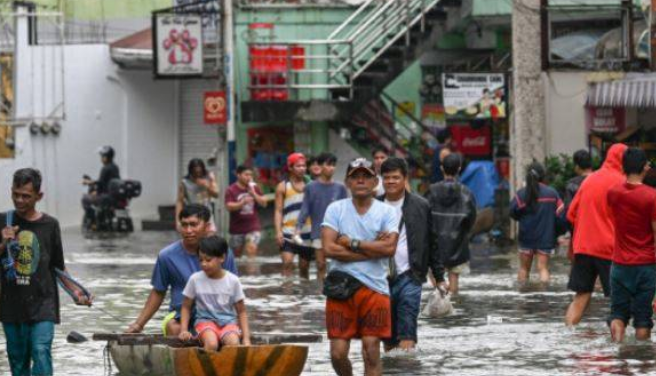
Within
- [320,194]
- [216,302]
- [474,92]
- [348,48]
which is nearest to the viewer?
[216,302]

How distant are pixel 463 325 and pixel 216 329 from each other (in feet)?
17.8

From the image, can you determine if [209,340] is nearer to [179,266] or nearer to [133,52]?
[179,266]

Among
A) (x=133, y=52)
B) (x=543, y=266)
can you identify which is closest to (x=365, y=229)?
(x=543, y=266)

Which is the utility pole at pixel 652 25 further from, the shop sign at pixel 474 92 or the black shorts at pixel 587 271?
A: the black shorts at pixel 587 271

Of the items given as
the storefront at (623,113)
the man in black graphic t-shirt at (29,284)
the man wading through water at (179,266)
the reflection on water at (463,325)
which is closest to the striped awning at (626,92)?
the storefront at (623,113)

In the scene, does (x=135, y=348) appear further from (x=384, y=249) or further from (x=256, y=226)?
(x=256, y=226)

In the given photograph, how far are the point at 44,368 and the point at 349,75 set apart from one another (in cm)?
2157

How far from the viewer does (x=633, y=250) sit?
45.6 feet

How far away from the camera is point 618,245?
14008 mm

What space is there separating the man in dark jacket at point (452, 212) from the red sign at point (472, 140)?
45.9 ft

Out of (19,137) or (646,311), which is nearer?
(646,311)

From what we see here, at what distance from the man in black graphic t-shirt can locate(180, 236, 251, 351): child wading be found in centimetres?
73

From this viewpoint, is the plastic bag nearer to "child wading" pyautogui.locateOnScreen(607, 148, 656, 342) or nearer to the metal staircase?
"child wading" pyautogui.locateOnScreen(607, 148, 656, 342)

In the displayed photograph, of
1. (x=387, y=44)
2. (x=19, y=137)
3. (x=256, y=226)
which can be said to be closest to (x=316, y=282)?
(x=256, y=226)
